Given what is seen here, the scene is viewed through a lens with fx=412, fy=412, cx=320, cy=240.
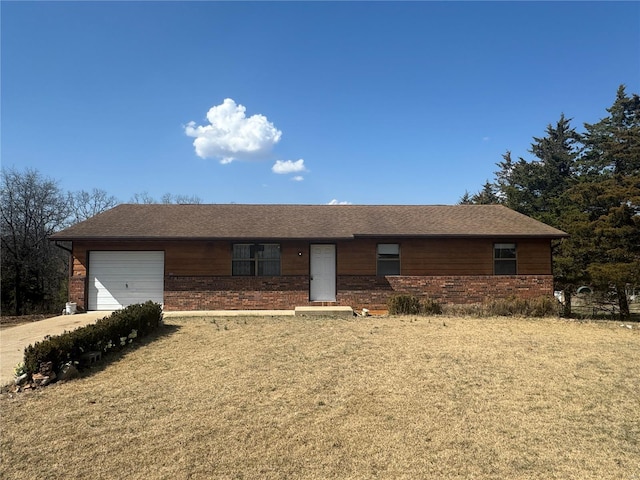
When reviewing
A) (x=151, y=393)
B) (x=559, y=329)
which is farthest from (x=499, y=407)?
(x=559, y=329)

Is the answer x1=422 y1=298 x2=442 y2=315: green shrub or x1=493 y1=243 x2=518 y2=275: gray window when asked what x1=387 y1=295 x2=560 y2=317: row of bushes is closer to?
x1=422 y1=298 x2=442 y2=315: green shrub

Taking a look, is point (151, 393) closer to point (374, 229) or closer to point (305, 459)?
point (305, 459)

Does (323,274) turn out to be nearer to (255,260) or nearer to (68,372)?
(255,260)

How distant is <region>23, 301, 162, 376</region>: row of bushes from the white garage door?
3981mm

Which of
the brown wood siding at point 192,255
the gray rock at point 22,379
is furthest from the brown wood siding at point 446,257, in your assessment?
the gray rock at point 22,379

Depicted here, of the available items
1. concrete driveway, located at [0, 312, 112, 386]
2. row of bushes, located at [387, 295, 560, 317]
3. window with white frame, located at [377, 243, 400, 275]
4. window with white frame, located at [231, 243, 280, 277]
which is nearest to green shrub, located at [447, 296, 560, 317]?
row of bushes, located at [387, 295, 560, 317]

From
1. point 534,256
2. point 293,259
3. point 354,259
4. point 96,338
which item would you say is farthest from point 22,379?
point 534,256

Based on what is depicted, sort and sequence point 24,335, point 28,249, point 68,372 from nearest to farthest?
1. point 68,372
2. point 24,335
3. point 28,249

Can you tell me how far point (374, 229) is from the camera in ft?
48.2

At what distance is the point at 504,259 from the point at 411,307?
4.52 meters

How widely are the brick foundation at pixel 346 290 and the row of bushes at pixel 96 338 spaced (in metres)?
3.54

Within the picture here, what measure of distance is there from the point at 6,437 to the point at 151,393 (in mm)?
1647

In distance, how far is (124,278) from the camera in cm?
1407

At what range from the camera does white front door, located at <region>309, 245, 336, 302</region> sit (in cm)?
1437
